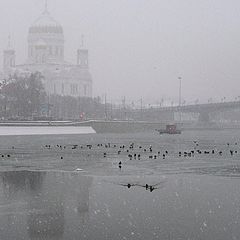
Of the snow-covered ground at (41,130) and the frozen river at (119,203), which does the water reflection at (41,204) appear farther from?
the snow-covered ground at (41,130)

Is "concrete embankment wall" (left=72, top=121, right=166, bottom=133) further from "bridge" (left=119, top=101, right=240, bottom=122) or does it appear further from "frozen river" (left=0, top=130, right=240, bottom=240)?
"frozen river" (left=0, top=130, right=240, bottom=240)

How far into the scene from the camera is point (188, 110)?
6604 inches

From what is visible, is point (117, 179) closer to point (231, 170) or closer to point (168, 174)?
point (168, 174)

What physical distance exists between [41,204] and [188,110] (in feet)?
490

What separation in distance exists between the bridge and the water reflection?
414ft

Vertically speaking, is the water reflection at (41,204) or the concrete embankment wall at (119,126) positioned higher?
the concrete embankment wall at (119,126)

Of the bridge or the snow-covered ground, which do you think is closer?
the snow-covered ground

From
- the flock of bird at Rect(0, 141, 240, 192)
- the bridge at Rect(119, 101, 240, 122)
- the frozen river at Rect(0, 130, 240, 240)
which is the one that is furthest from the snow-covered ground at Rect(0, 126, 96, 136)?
the frozen river at Rect(0, 130, 240, 240)

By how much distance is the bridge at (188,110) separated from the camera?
6033 inches

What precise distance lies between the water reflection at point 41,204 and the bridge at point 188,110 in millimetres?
126132

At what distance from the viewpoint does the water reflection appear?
16.5m

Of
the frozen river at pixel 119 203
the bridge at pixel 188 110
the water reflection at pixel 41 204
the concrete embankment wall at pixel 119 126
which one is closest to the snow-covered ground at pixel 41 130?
the concrete embankment wall at pixel 119 126

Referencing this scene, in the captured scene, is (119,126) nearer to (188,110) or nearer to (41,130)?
(41,130)

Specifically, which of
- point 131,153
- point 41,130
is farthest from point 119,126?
point 131,153
